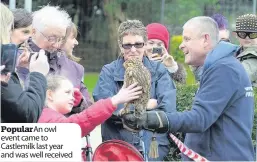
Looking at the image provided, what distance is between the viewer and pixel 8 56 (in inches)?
169

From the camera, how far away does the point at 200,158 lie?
191 inches

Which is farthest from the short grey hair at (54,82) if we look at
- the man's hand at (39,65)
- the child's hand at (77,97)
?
the man's hand at (39,65)

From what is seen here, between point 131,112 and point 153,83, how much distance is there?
1.22m

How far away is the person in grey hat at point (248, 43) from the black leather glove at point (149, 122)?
7.58 feet

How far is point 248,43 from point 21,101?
3.48 metres

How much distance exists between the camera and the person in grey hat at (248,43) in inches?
270

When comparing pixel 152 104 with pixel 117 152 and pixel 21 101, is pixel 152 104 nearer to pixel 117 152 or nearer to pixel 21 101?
pixel 117 152

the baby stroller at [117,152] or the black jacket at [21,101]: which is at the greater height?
the black jacket at [21,101]

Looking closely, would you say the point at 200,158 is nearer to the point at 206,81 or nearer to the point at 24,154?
the point at 206,81

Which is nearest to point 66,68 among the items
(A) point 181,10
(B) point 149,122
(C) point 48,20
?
(C) point 48,20

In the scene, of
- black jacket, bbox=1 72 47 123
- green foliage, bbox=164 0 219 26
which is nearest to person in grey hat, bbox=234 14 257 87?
black jacket, bbox=1 72 47 123

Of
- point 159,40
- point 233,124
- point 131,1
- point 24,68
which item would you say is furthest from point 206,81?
point 131,1

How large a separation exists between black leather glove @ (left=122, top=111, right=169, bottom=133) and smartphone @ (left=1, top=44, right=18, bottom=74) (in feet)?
2.80

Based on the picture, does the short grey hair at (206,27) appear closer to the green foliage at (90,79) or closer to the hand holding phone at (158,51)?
the hand holding phone at (158,51)
